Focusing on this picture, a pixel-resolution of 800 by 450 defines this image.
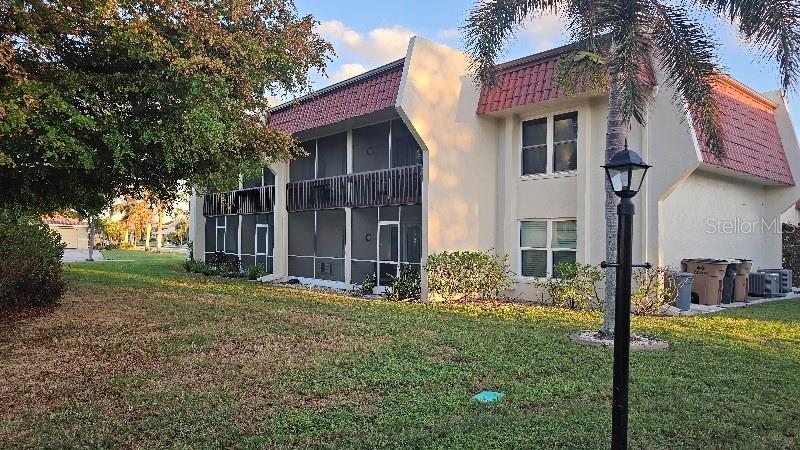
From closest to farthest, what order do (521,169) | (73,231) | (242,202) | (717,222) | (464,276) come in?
(464,276) < (521,169) < (717,222) < (242,202) < (73,231)

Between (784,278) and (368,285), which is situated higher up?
(784,278)

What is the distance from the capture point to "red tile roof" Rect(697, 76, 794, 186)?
1330 cm

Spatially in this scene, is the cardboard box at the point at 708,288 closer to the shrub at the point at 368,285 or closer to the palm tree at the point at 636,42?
the palm tree at the point at 636,42

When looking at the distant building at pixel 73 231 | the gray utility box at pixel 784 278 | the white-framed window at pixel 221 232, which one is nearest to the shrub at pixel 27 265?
the white-framed window at pixel 221 232

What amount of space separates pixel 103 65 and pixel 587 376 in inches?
293

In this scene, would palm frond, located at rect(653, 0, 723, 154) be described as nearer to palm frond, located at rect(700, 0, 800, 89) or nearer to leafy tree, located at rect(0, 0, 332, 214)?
palm frond, located at rect(700, 0, 800, 89)

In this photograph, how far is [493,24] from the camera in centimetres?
965

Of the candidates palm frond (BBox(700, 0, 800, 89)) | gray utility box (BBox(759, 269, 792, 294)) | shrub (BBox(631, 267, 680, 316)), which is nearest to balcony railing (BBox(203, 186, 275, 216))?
shrub (BBox(631, 267, 680, 316))

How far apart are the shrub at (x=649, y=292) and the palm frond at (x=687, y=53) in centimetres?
430

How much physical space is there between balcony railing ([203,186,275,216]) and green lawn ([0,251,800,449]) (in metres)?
9.61

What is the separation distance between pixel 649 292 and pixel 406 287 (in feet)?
18.6

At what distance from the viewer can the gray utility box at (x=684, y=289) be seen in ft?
40.5

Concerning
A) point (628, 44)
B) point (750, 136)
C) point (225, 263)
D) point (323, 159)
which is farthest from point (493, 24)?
point (225, 263)

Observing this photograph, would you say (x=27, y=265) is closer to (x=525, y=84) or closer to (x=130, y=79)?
(x=130, y=79)
